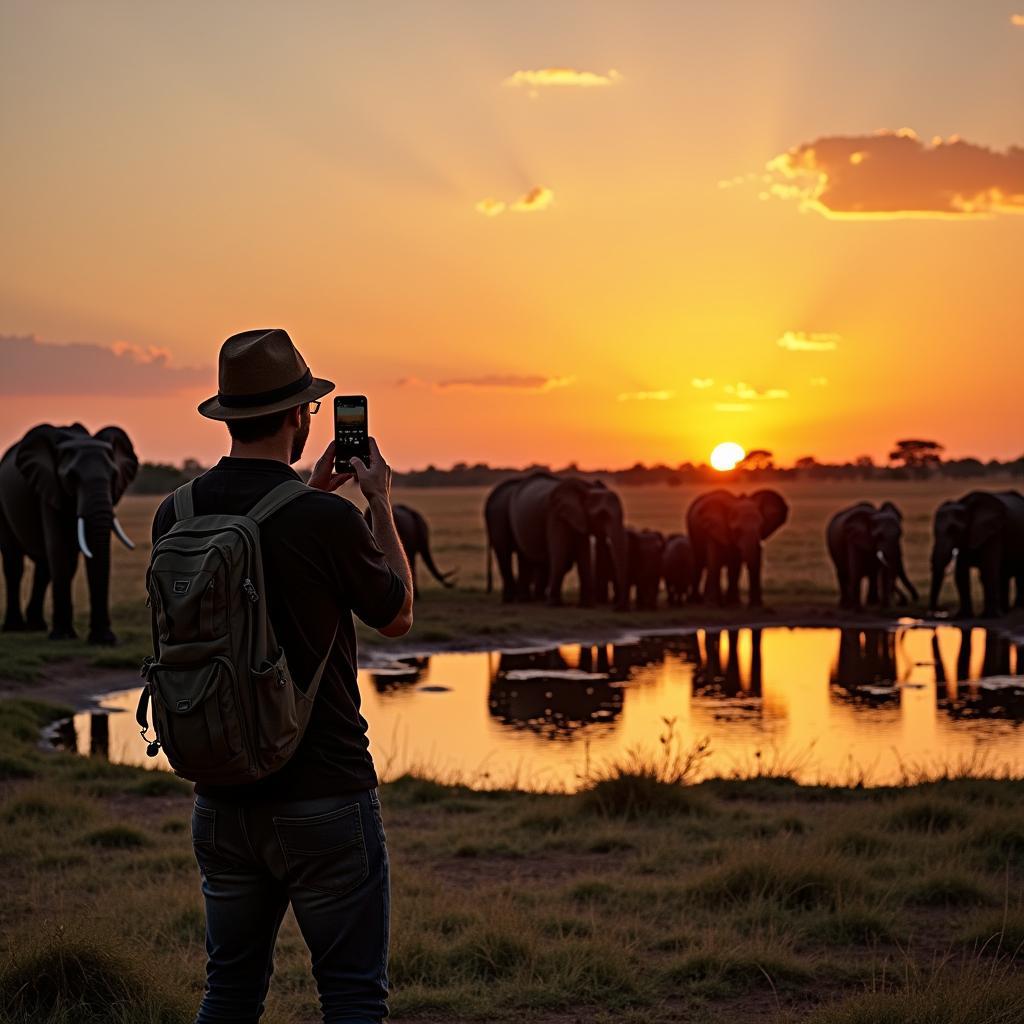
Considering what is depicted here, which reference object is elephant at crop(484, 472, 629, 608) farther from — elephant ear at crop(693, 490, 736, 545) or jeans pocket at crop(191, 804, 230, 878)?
jeans pocket at crop(191, 804, 230, 878)

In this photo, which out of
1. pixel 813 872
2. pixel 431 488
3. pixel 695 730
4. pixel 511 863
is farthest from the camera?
pixel 431 488

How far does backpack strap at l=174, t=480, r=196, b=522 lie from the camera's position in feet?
12.5

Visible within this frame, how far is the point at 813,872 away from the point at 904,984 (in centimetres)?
152

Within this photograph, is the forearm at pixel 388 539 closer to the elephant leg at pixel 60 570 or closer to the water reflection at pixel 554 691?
the water reflection at pixel 554 691

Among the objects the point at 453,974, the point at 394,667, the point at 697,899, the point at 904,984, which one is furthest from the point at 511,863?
the point at 394,667

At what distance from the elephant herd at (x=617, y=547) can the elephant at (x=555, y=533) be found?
2 centimetres

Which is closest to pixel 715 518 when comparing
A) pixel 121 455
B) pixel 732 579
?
pixel 732 579

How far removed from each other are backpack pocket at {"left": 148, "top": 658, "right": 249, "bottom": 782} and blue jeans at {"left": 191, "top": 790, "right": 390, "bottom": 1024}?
0.69 ft

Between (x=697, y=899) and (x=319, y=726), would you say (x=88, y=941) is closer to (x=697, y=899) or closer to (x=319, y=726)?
(x=319, y=726)

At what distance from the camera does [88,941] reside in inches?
228

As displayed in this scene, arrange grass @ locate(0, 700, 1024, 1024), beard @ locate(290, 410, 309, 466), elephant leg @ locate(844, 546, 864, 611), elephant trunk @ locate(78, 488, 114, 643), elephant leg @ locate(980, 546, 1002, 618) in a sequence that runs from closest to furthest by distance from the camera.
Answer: beard @ locate(290, 410, 309, 466) → grass @ locate(0, 700, 1024, 1024) → elephant trunk @ locate(78, 488, 114, 643) → elephant leg @ locate(980, 546, 1002, 618) → elephant leg @ locate(844, 546, 864, 611)

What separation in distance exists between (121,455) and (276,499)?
62.5ft

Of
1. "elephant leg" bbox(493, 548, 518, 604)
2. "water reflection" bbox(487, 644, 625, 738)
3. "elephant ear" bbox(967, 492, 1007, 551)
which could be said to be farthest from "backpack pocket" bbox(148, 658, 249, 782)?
"elephant leg" bbox(493, 548, 518, 604)

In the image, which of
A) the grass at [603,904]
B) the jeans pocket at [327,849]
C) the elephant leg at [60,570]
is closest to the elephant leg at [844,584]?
the elephant leg at [60,570]
